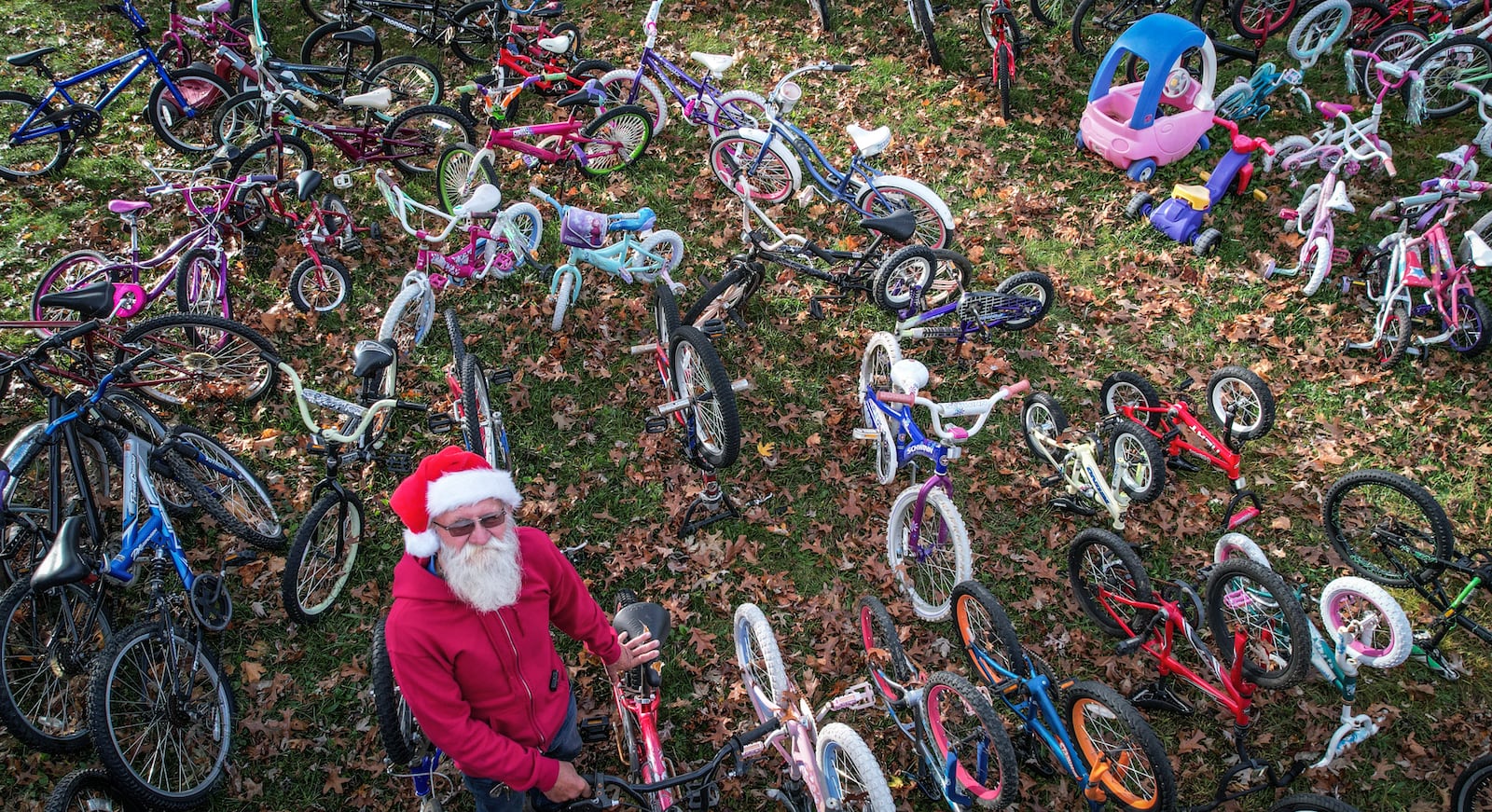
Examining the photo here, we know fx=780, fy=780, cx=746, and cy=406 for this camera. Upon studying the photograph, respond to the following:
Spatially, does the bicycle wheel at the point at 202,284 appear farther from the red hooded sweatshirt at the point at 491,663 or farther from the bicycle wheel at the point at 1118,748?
the bicycle wheel at the point at 1118,748

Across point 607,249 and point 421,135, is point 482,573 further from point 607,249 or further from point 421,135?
point 421,135

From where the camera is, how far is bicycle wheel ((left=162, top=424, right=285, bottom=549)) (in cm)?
588

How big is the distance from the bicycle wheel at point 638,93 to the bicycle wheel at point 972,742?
766 cm

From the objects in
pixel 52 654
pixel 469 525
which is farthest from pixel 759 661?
pixel 52 654

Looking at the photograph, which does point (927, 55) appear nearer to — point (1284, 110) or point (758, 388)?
point (1284, 110)

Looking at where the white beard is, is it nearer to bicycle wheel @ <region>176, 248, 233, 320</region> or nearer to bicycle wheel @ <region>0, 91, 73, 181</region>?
bicycle wheel @ <region>176, 248, 233, 320</region>

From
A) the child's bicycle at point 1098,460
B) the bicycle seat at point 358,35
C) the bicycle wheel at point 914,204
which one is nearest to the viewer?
the child's bicycle at point 1098,460

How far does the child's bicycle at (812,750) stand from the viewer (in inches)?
170

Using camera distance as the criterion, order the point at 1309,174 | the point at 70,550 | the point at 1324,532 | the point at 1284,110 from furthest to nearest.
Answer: the point at 1284,110 < the point at 1309,174 < the point at 1324,532 < the point at 70,550

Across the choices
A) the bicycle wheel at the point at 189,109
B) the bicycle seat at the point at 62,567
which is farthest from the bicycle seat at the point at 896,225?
the bicycle wheel at the point at 189,109

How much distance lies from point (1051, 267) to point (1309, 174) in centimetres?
402

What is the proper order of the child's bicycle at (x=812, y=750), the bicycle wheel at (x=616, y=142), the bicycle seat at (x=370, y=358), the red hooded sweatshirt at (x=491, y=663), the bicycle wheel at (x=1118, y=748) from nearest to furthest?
the red hooded sweatshirt at (x=491, y=663)
the child's bicycle at (x=812, y=750)
the bicycle wheel at (x=1118, y=748)
the bicycle seat at (x=370, y=358)
the bicycle wheel at (x=616, y=142)

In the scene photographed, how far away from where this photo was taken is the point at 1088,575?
6.56 meters

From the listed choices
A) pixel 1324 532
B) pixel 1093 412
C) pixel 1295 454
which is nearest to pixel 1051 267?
pixel 1093 412
